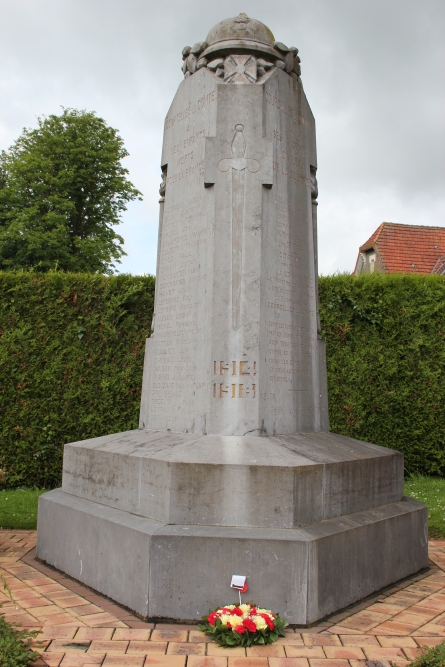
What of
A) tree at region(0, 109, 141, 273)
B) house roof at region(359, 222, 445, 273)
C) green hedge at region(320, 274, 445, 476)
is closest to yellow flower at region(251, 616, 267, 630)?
green hedge at region(320, 274, 445, 476)

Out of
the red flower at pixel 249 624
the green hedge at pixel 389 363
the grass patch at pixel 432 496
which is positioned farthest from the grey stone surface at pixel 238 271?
the green hedge at pixel 389 363

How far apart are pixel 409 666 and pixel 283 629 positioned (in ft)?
2.57

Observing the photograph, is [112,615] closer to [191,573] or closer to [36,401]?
[191,573]

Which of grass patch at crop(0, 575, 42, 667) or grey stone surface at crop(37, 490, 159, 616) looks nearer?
grass patch at crop(0, 575, 42, 667)

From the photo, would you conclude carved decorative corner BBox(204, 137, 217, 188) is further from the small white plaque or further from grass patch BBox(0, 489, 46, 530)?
grass patch BBox(0, 489, 46, 530)

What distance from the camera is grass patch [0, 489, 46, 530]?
20.1ft

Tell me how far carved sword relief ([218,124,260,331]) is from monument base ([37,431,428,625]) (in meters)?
0.98

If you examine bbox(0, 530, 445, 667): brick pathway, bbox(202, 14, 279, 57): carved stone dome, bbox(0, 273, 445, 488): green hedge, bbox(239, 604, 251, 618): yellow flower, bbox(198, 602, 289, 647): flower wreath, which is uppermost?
bbox(202, 14, 279, 57): carved stone dome

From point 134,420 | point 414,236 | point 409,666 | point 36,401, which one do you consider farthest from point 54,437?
point 414,236

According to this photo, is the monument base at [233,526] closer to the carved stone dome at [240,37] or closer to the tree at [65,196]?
the carved stone dome at [240,37]

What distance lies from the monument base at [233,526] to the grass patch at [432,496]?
158 cm

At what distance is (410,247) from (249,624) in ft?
69.7

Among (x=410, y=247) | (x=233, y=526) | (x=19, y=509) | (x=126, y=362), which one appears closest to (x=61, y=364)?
(x=126, y=362)

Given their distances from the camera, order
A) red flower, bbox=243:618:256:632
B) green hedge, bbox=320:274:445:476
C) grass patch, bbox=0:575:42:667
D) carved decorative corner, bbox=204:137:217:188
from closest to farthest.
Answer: grass patch, bbox=0:575:42:667
red flower, bbox=243:618:256:632
carved decorative corner, bbox=204:137:217:188
green hedge, bbox=320:274:445:476
